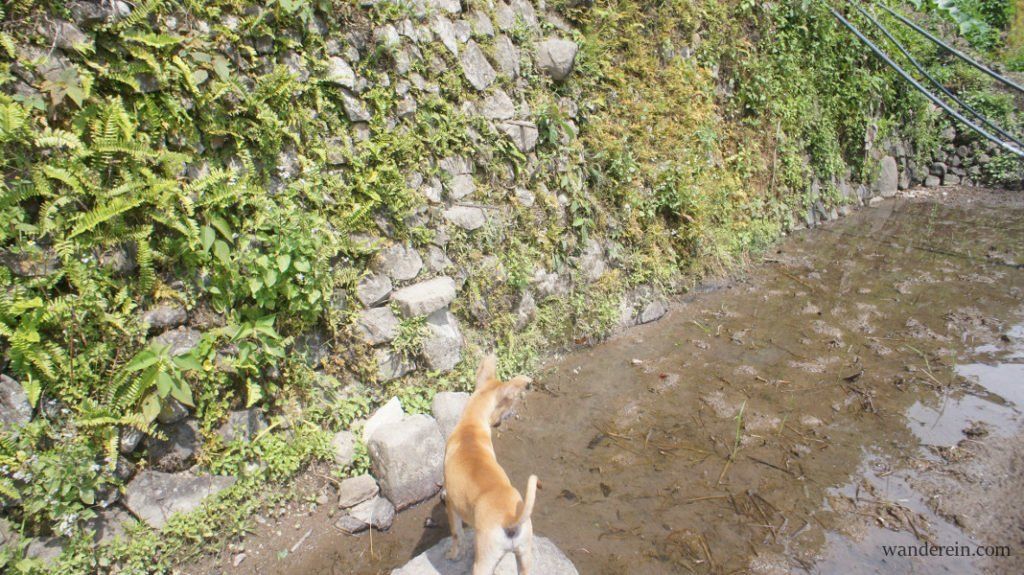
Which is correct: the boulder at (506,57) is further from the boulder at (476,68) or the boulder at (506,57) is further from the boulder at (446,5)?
the boulder at (446,5)

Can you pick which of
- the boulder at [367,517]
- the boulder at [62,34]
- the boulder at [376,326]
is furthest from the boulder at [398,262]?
the boulder at [62,34]

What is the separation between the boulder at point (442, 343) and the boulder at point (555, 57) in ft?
12.2

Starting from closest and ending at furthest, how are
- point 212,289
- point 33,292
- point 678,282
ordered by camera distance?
point 33,292
point 212,289
point 678,282

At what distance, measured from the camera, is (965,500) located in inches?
173

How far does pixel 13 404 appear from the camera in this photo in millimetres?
3527

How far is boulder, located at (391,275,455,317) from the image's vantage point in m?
5.29

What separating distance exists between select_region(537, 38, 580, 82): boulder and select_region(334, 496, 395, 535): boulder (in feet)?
18.6

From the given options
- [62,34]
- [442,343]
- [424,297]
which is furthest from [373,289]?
[62,34]

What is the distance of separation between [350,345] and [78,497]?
218 cm

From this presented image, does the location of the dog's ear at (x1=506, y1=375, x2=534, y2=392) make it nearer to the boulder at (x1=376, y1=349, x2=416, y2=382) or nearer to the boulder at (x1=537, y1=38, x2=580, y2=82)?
the boulder at (x1=376, y1=349, x2=416, y2=382)

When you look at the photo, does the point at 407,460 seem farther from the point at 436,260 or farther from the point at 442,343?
the point at 436,260

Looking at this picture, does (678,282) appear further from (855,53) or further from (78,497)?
(855,53)

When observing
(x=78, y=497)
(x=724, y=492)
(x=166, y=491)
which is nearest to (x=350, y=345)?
(x=166, y=491)

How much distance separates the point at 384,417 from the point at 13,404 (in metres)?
2.59
